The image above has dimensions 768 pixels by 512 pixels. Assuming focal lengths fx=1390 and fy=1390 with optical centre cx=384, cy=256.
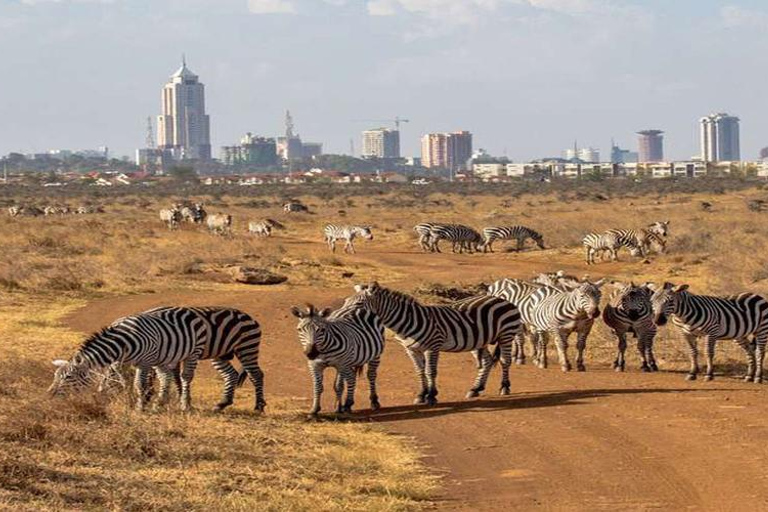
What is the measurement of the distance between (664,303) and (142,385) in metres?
7.45

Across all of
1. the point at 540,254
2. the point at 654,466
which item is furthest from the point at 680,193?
the point at 654,466

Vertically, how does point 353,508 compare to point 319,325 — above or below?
below

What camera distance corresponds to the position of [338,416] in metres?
16.7

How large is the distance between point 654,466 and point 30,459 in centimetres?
594

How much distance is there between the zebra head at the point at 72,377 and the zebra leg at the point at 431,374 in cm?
438

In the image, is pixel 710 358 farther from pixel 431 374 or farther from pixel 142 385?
pixel 142 385

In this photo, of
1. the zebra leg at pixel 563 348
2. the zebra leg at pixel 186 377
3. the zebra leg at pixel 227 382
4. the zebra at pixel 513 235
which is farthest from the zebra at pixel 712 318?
the zebra at pixel 513 235

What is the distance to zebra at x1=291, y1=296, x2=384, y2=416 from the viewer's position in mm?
16406

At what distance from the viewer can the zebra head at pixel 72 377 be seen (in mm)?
15592

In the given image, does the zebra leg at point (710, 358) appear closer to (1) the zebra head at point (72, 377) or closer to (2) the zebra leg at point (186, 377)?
(2) the zebra leg at point (186, 377)

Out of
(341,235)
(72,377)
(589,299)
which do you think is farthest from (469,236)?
(72,377)

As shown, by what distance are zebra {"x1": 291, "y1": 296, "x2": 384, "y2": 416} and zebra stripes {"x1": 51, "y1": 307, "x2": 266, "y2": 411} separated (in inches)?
33.0

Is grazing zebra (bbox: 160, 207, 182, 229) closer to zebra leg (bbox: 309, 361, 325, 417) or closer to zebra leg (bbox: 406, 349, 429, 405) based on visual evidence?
zebra leg (bbox: 406, 349, 429, 405)

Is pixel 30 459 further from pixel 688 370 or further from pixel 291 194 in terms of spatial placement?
pixel 291 194
